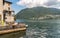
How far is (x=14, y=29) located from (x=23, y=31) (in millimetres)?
5621

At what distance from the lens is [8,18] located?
5928cm

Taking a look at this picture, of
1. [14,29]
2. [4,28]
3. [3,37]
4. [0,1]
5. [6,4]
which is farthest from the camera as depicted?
[6,4]

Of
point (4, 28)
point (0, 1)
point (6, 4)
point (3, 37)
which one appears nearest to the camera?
point (3, 37)

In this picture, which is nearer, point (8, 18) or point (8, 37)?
point (8, 37)

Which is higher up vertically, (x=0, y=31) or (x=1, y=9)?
(x=1, y=9)

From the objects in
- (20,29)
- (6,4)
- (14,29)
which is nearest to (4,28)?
(14,29)

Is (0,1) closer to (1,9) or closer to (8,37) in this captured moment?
(1,9)

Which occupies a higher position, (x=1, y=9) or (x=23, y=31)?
(x=1, y=9)

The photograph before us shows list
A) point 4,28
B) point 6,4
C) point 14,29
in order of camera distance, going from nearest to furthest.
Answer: point 4,28 < point 14,29 < point 6,4

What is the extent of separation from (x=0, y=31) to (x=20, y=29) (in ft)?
38.9

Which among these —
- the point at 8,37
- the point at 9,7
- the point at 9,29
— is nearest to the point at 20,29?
the point at 9,29

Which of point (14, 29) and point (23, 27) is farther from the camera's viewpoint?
point (23, 27)

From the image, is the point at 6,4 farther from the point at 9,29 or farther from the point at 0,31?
the point at 0,31

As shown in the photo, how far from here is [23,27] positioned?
4972cm
